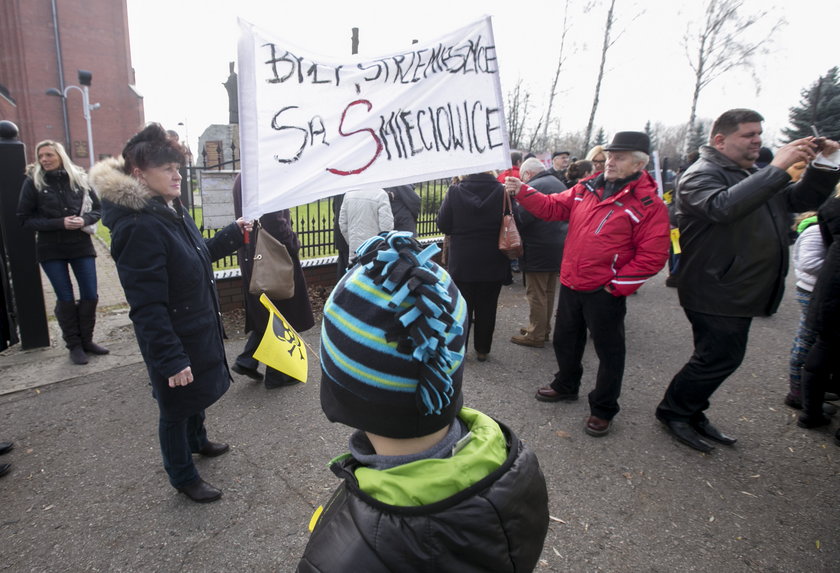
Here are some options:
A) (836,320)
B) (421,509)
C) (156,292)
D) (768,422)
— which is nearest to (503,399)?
(768,422)

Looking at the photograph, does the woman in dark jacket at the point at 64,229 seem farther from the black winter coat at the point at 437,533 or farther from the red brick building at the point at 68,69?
the red brick building at the point at 68,69

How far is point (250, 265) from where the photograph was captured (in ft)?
12.9

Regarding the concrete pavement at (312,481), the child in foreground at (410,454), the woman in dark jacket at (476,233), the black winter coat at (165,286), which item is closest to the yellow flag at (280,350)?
the black winter coat at (165,286)

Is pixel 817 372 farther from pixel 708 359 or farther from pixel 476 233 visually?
pixel 476 233

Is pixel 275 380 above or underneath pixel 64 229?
underneath

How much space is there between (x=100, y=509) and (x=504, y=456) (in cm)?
251

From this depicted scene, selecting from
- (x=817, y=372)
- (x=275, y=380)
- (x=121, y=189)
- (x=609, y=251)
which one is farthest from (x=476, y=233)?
(x=121, y=189)

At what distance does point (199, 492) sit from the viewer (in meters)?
2.65

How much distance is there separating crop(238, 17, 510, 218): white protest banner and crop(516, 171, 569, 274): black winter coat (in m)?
2.31

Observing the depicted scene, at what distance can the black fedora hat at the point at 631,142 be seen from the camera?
312 centimetres

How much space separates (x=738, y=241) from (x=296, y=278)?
316 cm

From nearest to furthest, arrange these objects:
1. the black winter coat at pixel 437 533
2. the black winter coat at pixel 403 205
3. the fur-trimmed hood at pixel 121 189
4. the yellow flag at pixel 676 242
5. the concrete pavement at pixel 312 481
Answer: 1. the black winter coat at pixel 437 533
2. the fur-trimmed hood at pixel 121 189
3. the concrete pavement at pixel 312 481
4. the yellow flag at pixel 676 242
5. the black winter coat at pixel 403 205

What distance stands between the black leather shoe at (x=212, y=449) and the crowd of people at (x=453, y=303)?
0.08 ft

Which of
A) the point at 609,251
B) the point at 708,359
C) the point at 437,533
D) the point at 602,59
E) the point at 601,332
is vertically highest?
the point at 602,59
